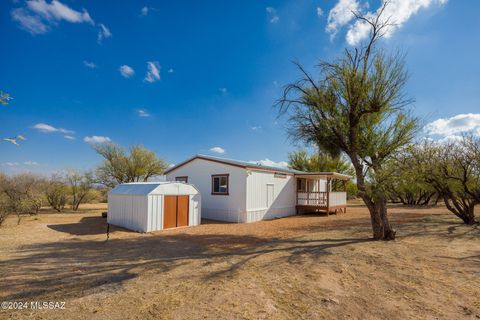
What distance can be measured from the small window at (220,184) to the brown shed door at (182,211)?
3.11 meters

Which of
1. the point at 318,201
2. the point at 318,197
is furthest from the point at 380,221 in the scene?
the point at 318,197

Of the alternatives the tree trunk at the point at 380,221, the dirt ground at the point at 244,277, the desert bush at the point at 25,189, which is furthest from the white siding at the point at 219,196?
the desert bush at the point at 25,189

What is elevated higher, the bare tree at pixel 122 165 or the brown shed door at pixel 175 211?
the bare tree at pixel 122 165

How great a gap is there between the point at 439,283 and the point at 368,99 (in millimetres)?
6358

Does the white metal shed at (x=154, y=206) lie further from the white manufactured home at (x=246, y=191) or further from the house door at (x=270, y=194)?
the house door at (x=270, y=194)

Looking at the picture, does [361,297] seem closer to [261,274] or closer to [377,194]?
[261,274]

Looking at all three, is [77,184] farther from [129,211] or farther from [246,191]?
[246,191]

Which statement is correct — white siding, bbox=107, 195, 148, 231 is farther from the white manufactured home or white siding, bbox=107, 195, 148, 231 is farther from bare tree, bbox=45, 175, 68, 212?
bare tree, bbox=45, 175, 68, 212

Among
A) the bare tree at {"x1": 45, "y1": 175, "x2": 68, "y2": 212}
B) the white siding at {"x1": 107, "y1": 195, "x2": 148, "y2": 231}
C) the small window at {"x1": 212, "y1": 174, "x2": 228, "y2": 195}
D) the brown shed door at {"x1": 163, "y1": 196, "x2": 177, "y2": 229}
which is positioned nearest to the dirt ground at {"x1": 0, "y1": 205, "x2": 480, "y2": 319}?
the white siding at {"x1": 107, "y1": 195, "x2": 148, "y2": 231}

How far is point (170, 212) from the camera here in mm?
12711

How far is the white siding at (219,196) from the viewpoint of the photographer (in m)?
15.2

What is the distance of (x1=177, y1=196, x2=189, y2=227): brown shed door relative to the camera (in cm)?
1314

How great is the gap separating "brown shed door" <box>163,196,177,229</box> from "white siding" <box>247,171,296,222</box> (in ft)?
14.7

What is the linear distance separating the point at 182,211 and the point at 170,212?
759 mm
